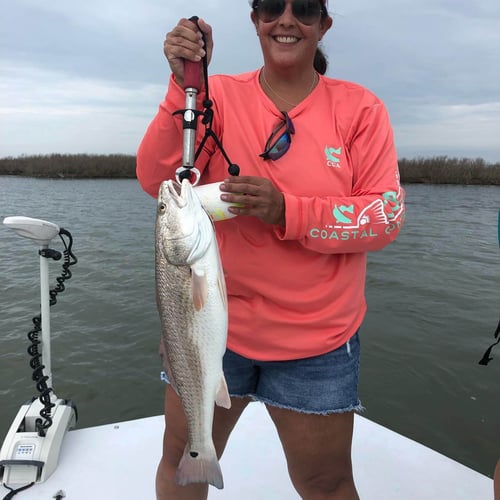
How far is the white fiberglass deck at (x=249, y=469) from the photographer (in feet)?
9.12

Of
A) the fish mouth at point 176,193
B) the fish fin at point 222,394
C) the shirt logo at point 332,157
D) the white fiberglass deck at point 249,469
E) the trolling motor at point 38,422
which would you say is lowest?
the white fiberglass deck at point 249,469

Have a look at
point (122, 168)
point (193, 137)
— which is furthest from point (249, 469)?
point (122, 168)

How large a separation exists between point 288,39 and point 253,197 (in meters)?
0.72

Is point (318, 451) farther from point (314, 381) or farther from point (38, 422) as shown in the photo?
point (38, 422)

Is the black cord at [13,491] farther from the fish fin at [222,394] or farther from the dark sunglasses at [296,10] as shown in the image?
the dark sunglasses at [296,10]

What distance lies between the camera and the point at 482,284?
10.3m

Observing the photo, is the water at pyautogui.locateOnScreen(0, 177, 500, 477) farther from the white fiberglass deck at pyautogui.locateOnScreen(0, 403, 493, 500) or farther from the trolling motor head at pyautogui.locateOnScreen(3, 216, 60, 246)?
the trolling motor head at pyautogui.locateOnScreen(3, 216, 60, 246)

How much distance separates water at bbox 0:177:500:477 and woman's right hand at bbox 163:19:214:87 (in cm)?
489

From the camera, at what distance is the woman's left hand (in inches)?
62.2

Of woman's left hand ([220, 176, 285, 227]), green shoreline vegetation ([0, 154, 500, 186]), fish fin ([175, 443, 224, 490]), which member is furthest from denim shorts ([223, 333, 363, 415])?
green shoreline vegetation ([0, 154, 500, 186])

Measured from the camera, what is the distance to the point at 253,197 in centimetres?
160

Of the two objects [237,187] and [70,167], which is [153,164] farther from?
[70,167]

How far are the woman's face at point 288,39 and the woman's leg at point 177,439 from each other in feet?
4.99

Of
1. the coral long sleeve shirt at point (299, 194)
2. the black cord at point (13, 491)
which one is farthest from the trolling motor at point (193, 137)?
the black cord at point (13, 491)
